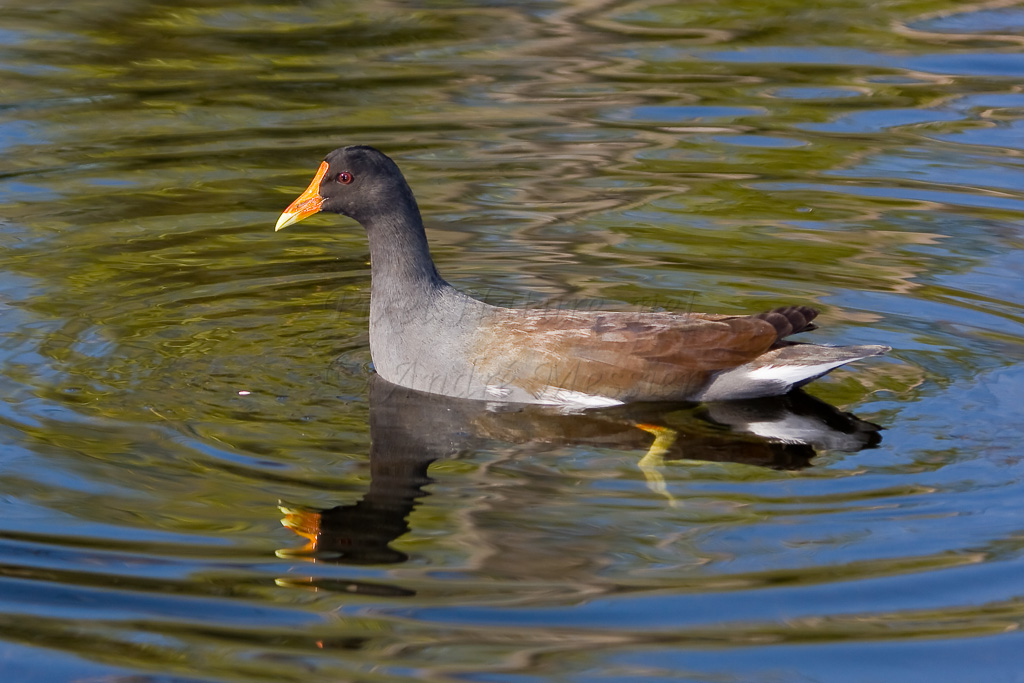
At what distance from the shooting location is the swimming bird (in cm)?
639

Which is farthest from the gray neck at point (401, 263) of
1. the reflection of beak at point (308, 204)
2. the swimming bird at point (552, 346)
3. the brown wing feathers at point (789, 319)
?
the brown wing feathers at point (789, 319)

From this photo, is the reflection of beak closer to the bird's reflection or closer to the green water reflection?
the green water reflection

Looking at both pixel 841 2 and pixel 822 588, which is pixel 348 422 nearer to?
pixel 822 588

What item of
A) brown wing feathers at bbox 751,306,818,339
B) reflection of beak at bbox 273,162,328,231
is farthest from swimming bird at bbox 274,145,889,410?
reflection of beak at bbox 273,162,328,231

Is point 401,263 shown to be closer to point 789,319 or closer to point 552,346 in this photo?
point 552,346

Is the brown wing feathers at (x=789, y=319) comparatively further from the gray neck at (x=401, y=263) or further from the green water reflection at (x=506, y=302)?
the gray neck at (x=401, y=263)

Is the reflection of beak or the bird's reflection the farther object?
the reflection of beak

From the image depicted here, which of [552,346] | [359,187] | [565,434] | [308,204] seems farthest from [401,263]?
[565,434]

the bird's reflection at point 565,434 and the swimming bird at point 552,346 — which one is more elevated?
the swimming bird at point 552,346

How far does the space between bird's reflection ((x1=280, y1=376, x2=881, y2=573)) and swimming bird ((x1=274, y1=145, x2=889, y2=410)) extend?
0.09 meters

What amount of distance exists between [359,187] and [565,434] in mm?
1651

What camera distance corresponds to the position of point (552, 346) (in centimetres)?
642

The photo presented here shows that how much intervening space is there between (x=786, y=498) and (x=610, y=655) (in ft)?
4.18

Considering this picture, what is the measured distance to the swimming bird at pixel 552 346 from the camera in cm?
639
